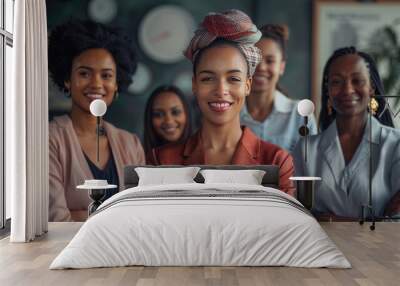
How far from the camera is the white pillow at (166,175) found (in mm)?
7402

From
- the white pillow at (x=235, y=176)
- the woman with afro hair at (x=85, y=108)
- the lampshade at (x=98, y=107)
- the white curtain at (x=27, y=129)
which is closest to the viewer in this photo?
the white curtain at (x=27, y=129)

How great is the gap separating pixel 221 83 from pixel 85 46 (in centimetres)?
194

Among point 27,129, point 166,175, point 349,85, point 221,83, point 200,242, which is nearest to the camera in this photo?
point 200,242

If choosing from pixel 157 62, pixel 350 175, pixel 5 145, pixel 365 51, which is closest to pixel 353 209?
pixel 350 175

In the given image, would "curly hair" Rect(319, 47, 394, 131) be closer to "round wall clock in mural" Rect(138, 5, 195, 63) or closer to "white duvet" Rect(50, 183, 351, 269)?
"round wall clock in mural" Rect(138, 5, 195, 63)

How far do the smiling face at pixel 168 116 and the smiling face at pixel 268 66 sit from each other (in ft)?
3.54

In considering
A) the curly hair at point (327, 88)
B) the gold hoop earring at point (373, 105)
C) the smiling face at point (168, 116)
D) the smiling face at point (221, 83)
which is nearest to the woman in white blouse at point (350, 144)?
the curly hair at point (327, 88)

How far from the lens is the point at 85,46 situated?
322 inches

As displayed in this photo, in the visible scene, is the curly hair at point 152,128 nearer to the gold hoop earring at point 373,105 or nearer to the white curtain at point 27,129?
the white curtain at point 27,129

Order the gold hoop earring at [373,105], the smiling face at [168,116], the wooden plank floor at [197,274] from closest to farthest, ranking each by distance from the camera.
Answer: the wooden plank floor at [197,274]
the gold hoop earring at [373,105]
the smiling face at [168,116]

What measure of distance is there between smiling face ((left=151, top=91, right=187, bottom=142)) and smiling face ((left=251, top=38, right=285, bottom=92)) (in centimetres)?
108

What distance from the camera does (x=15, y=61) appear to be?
6277 mm

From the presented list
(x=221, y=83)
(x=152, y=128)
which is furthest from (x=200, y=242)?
(x=221, y=83)

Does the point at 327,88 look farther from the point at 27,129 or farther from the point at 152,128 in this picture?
the point at 27,129
